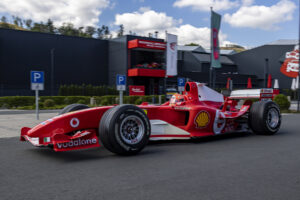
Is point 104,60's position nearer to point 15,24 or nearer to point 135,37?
point 135,37

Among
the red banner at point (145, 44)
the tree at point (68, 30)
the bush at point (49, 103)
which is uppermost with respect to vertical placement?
the tree at point (68, 30)

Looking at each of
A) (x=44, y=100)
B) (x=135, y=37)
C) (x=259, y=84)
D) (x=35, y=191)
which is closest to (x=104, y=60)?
(x=135, y=37)

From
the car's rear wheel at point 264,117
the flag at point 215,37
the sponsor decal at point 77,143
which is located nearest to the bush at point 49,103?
the flag at point 215,37

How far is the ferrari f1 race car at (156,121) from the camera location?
4.83 meters

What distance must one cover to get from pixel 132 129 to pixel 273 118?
13.7 feet

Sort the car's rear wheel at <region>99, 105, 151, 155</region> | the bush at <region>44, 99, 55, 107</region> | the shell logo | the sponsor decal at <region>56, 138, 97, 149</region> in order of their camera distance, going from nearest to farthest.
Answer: the sponsor decal at <region>56, 138, 97, 149</region> < the car's rear wheel at <region>99, 105, 151, 155</region> < the shell logo < the bush at <region>44, 99, 55, 107</region>

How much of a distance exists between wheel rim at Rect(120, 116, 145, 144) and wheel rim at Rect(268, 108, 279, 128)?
387cm

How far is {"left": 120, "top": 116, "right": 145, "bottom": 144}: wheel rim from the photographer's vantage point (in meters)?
5.03

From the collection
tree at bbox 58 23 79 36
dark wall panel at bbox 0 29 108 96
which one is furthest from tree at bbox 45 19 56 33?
dark wall panel at bbox 0 29 108 96

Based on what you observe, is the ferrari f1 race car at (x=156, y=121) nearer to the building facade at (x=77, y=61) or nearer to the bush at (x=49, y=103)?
the bush at (x=49, y=103)

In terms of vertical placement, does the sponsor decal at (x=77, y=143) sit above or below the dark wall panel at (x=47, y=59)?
below

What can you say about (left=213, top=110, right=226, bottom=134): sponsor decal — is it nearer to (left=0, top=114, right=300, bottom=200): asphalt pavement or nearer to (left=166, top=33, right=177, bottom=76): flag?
(left=0, top=114, right=300, bottom=200): asphalt pavement

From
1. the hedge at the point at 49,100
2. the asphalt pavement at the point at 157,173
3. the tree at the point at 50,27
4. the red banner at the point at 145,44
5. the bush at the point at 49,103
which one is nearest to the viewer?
the asphalt pavement at the point at 157,173

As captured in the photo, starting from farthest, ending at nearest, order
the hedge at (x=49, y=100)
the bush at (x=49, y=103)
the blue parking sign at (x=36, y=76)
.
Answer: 1. the bush at (x=49, y=103)
2. the hedge at (x=49, y=100)
3. the blue parking sign at (x=36, y=76)
